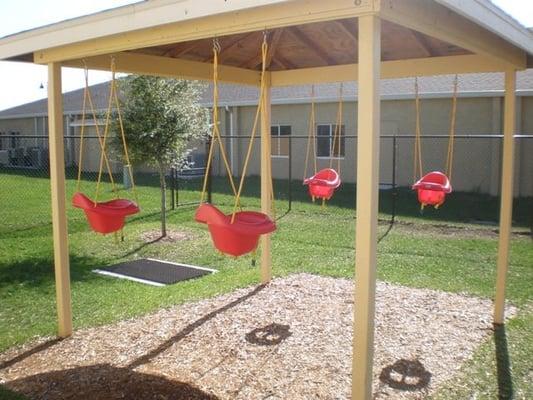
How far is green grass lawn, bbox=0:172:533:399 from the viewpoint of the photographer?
4.80 m

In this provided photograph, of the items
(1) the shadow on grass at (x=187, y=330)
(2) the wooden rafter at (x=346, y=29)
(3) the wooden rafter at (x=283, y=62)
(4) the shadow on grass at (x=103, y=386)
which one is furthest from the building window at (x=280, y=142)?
(4) the shadow on grass at (x=103, y=386)

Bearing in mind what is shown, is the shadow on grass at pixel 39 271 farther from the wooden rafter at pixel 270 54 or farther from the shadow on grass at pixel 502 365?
the shadow on grass at pixel 502 365

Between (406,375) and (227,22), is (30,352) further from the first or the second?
(227,22)

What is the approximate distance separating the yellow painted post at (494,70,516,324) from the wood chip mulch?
1.07ft

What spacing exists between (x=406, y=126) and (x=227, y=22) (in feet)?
44.3

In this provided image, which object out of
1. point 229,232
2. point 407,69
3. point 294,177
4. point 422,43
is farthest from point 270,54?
point 294,177

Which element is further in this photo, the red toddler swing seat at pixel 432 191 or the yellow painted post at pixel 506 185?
the red toddler swing seat at pixel 432 191

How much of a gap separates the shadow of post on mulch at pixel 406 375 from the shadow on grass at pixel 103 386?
48.6 inches

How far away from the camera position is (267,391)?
12.1 ft

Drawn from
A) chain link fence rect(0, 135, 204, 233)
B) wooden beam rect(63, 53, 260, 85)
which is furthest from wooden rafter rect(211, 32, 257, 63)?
chain link fence rect(0, 135, 204, 233)

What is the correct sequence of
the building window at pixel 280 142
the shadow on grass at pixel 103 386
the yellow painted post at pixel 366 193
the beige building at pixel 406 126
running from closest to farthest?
the yellow painted post at pixel 366 193, the shadow on grass at pixel 103 386, the beige building at pixel 406 126, the building window at pixel 280 142

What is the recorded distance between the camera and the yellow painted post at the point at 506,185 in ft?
15.5

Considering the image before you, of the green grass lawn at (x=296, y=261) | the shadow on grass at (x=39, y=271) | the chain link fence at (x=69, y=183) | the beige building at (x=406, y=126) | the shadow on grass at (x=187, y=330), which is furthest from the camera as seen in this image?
the beige building at (x=406, y=126)

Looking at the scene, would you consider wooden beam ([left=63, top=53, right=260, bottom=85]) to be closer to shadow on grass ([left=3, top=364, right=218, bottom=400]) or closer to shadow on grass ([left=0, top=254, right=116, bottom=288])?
shadow on grass ([left=3, top=364, right=218, bottom=400])
